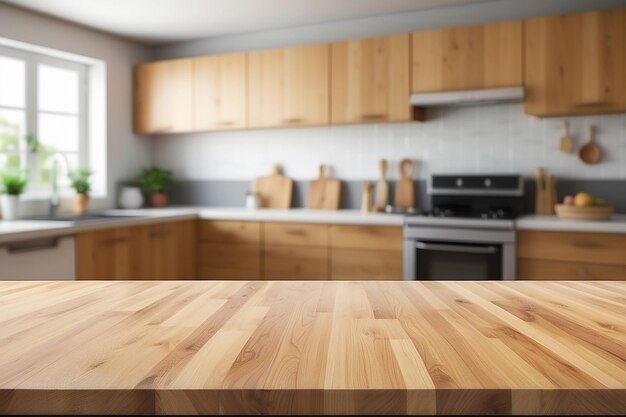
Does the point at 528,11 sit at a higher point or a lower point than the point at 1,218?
higher

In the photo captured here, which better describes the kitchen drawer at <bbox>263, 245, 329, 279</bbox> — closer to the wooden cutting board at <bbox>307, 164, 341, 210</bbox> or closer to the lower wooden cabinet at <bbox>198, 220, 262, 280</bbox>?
the lower wooden cabinet at <bbox>198, 220, 262, 280</bbox>

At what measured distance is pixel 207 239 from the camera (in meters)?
4.30

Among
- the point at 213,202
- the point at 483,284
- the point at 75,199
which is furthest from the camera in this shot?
the point at 213,202

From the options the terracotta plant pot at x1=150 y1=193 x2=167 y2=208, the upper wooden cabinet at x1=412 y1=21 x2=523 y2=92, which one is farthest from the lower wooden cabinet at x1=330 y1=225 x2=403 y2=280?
the terracotta plant pot at x1=150 y1=193 x2=167 y2=208

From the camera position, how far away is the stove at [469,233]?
130 inches

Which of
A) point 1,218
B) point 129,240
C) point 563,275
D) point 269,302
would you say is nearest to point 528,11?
point 563,275

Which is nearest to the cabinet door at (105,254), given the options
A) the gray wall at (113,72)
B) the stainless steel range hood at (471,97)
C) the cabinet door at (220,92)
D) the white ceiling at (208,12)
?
the gray wall at (113,72)

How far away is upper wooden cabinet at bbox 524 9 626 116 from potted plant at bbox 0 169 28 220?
3290 millimetres

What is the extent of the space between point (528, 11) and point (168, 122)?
9.34ft

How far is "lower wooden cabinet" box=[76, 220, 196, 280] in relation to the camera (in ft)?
11.2

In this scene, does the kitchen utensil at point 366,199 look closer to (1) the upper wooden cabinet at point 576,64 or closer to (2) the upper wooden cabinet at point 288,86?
(2) the upper wooden cabinet at point 288,86

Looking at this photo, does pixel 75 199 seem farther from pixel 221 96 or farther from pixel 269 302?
pixel 269 302

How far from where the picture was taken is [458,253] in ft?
11.2

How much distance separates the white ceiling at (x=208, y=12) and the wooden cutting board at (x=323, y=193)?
1.16 metres
